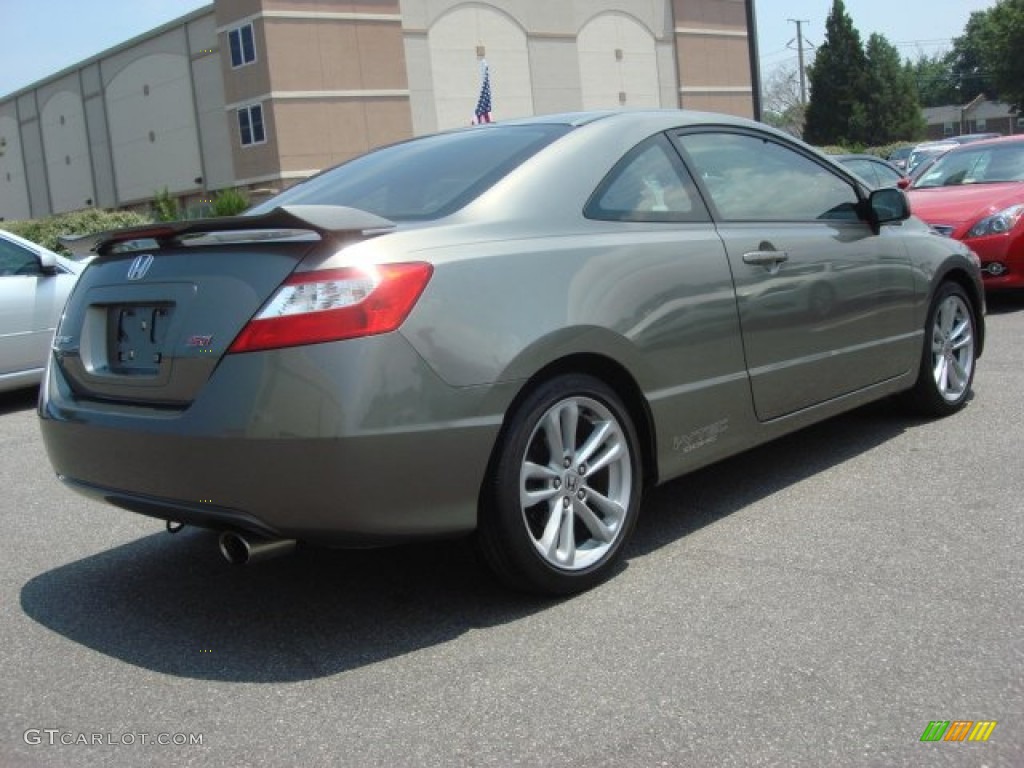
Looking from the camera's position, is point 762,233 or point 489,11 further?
point 489,11

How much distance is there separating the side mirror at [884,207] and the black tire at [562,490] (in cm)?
198

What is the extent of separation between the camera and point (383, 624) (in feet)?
11.2

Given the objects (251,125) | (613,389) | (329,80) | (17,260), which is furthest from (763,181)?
(251,125)

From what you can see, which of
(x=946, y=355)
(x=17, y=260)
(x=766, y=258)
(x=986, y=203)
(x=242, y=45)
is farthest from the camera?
(x=242, y=45)

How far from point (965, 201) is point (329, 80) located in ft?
143

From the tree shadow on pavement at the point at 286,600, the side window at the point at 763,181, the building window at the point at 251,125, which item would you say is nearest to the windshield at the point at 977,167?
the side window at the point at 763,181

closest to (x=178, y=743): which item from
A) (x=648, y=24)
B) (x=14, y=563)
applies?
(x=14, y=563)

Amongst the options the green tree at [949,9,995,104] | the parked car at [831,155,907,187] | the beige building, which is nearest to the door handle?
the parked car at [831,155,907,187]

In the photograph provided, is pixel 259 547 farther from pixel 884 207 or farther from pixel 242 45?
pixel 242 45

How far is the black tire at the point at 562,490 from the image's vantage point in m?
3.25

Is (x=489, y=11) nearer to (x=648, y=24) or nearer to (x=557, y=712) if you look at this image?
(x=648, y=24)

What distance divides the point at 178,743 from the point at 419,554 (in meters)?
1.46

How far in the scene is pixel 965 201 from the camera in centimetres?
948

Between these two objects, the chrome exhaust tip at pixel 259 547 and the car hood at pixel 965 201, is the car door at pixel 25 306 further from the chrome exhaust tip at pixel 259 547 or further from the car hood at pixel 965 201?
the car hood at pixel 965 201
